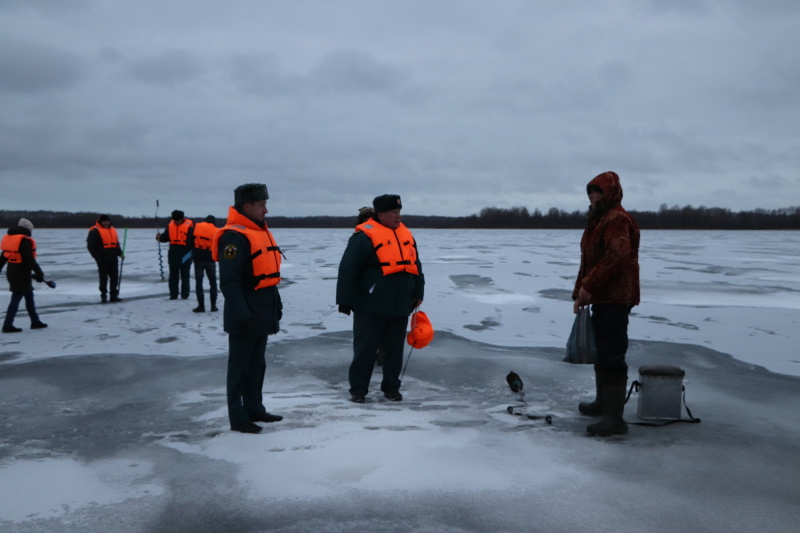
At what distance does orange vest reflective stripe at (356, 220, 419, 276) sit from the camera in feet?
16.4

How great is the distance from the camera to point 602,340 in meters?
4.39

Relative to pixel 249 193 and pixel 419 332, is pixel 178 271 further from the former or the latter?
pixel 249 193

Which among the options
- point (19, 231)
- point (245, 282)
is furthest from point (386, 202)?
point (19, 231)

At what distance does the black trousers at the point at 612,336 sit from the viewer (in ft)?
14.0

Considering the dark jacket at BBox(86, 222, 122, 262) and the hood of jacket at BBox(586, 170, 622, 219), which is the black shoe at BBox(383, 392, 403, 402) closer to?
the hood of jacket at BBox(586, 170, 622, 219)

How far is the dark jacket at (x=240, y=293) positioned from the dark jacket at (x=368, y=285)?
85 centimetres

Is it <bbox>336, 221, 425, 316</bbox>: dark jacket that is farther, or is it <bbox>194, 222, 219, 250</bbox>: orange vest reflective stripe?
<bbox>194, 222, 219, 250</bbox>: orange vest reflective stripe

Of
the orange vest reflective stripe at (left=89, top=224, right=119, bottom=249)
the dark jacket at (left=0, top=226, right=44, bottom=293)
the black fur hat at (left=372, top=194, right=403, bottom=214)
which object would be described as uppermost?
the black fur hat at (left=372, top=194, right=403, bottom=214)

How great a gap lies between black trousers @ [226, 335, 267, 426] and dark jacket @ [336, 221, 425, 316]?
87 centimetres

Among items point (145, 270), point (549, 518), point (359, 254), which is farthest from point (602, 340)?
point (145, 270)

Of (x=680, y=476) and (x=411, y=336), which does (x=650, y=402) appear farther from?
(x=411, y=336)

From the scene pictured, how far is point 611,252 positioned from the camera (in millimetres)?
4164

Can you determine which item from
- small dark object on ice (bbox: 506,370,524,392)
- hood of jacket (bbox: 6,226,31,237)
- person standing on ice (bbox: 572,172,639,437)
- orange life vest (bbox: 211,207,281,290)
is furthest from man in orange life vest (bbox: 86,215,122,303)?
person standing on ice (bbox: 572,172,639,437)

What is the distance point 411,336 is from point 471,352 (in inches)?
80.8
